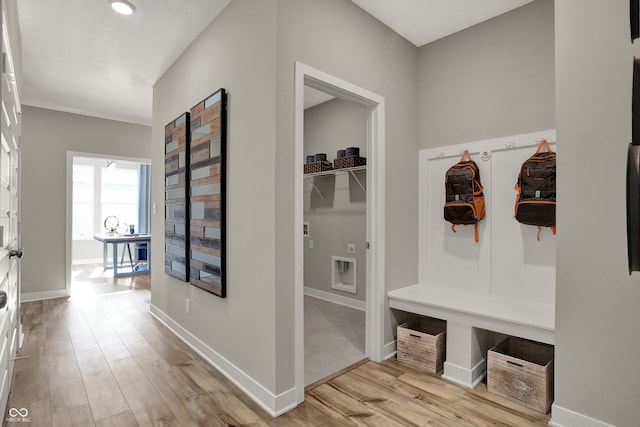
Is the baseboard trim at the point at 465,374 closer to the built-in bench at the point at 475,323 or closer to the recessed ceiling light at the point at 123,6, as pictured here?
the built-in bench at the point at 475,323

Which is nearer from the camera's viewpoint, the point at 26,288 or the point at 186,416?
the point at 186,416

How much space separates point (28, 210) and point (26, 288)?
101 cm

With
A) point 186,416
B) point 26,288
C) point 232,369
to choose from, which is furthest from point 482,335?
point 26,288

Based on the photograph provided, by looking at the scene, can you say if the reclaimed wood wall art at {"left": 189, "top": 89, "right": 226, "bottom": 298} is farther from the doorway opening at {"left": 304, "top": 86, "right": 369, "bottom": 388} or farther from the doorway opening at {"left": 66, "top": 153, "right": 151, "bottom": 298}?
the doorway opening at {"left": 66, "top": 153, "right": 151, "bottom": 298}

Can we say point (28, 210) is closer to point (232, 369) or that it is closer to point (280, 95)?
point (232, 369)

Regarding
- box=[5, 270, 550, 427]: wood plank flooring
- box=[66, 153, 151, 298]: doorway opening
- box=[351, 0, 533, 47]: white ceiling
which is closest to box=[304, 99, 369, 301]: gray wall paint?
box=[351, 0, 533, 47]: white ceiling

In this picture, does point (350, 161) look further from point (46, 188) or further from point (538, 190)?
point (46, 188)

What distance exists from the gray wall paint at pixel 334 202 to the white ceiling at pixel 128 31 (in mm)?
1384

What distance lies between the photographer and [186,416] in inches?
75.9

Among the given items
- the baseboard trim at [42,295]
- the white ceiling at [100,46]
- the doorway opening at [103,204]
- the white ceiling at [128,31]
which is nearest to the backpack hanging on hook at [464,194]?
the white ceiling at [128,31]

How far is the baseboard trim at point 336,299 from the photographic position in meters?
4.09

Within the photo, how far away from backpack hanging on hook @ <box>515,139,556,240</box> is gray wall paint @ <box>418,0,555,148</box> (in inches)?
10.4

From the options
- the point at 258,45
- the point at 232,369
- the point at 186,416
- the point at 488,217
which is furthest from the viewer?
the point at 488,217

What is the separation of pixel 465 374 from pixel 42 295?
516cm
